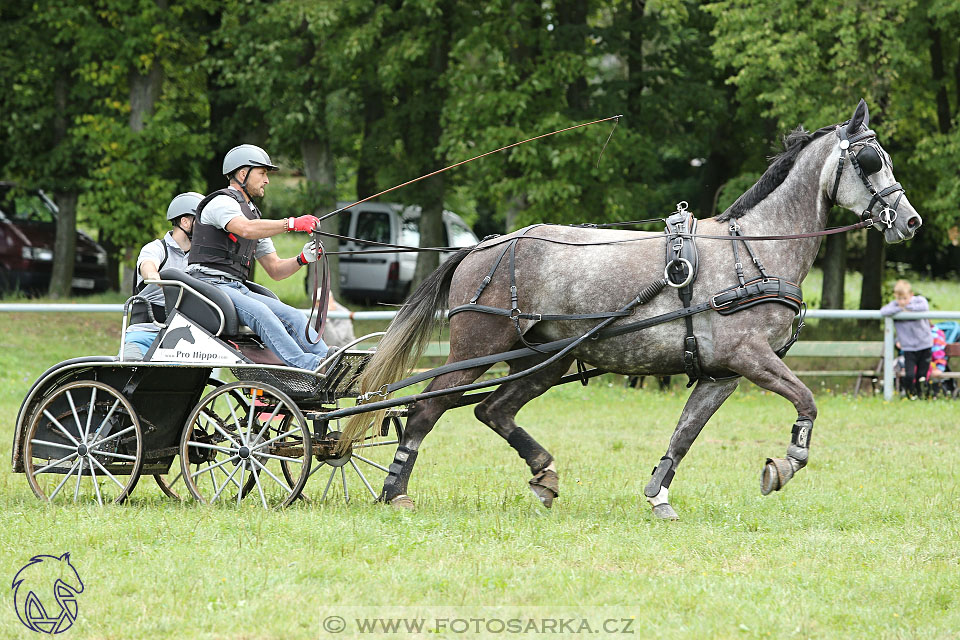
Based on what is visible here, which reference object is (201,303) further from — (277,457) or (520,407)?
(520,407)

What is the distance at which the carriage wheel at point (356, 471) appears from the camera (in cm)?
733

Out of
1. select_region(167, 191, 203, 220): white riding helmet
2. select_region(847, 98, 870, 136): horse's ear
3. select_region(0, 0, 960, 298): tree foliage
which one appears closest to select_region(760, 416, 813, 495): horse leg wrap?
select_region(847, 98, 870, 136): horse's ear

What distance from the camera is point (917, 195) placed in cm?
1923

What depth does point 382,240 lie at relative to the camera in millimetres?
22422

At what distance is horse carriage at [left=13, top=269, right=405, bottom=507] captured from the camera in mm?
6867

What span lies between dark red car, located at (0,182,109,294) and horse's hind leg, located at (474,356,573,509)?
14452 mm

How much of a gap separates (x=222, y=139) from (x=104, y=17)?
9.19 ft

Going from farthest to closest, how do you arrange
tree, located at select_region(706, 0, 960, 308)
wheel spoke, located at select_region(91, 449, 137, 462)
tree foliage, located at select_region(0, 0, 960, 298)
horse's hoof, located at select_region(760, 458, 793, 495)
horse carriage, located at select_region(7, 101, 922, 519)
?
tree foliage, located at select_region(0, 0, 960, 298) → tree, located at select_region(706, 0, 960, 308) → wheel spoke, located at select_region(91, 449, 137, 462) → horse carriage, located at select_region(7, 101, 922, 519) → horse's hoof, located at select_region(760, 458, 793, 495)

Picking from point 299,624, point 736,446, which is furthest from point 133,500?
point 736,446

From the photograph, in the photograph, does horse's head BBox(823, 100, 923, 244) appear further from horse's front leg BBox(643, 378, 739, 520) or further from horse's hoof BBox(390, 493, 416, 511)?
horse's hoof BBox(390, 493, 416, 511)

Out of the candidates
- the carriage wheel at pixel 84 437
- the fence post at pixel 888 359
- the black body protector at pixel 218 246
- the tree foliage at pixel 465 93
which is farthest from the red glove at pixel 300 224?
the tree foliage at pixel 465 93

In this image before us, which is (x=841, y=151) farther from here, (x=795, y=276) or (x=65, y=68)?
(x=65, y=68)

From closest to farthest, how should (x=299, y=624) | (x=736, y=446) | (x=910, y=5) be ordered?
(x=299, y=624) → (x=736, y=446) → (x=910, y=5)

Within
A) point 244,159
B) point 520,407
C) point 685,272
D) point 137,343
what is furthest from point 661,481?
point 137,343
